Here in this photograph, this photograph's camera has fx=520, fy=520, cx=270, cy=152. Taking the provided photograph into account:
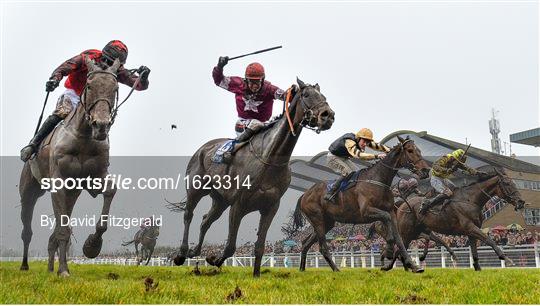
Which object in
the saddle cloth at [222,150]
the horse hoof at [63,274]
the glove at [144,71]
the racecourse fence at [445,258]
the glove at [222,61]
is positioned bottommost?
the racecourse fence at [445,258]

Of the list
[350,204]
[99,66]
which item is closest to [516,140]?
[350,204]

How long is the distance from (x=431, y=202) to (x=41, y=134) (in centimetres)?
946

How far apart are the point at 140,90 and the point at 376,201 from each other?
16.9 ft

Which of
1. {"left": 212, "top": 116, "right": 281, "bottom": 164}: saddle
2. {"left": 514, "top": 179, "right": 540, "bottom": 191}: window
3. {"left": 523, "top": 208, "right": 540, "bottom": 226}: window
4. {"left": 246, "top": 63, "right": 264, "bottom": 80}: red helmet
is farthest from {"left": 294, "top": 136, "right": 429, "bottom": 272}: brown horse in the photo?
{"left": 523, "top": 208, "right": 540, "bottom": 226}: window

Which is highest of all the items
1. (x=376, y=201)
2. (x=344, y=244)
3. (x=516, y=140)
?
(x=516, y=140)

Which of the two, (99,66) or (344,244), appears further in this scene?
(344,244)

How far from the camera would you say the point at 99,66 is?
731 cm

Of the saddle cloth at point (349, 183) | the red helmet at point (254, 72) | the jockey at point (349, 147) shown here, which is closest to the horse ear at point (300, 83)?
the red helmet at point (254, 72)

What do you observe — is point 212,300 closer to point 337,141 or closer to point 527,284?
point 527,284

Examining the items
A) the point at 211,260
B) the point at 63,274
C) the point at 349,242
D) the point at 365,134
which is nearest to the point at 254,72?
the point at 211,260

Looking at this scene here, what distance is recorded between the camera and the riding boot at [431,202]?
43.8 feet

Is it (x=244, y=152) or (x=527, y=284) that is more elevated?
(x=244, y=152)

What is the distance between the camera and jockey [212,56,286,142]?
27.6ft

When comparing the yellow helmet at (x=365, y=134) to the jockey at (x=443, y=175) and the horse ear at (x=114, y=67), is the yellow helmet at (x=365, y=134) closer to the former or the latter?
the jockey at (x=443, y=175)
